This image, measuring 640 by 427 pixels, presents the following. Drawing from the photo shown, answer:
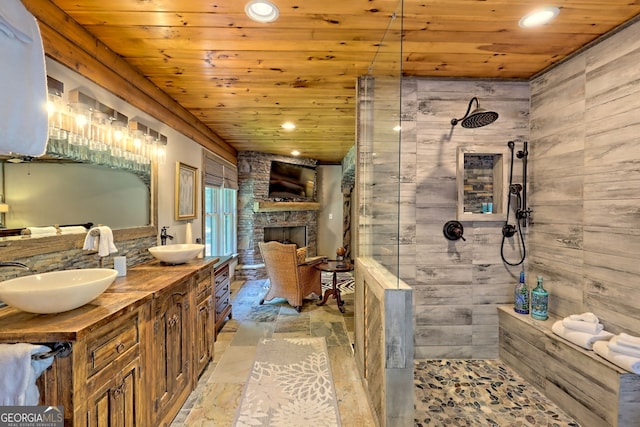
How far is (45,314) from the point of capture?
1.15 m

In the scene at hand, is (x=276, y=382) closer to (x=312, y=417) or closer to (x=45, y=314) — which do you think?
(x=312, y=417)

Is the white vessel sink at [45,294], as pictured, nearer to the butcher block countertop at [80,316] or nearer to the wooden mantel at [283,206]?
the butcher block countertop at [80,316]

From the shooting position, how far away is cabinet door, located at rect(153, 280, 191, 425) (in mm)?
1617

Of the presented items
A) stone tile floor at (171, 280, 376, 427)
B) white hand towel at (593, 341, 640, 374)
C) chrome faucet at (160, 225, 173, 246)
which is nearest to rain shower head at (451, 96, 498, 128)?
white hand towel at (593, 341, 640, 374)

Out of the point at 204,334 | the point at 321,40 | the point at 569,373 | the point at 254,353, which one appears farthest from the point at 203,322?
the point at 569,373

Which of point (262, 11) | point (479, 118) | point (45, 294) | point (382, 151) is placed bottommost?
point (45, 294)

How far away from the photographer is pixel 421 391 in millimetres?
2102

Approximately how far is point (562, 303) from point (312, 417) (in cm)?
199

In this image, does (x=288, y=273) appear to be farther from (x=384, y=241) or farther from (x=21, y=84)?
(x=21, y=84)

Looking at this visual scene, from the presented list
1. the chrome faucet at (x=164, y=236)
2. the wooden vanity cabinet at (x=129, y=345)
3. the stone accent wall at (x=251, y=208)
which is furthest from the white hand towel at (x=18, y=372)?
the stone accent wall at (x=251, y=208)

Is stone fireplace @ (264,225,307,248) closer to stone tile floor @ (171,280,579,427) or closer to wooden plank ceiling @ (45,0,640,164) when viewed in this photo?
stone tile floor @ (171,280,579,427)

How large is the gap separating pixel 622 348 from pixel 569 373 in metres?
0.39

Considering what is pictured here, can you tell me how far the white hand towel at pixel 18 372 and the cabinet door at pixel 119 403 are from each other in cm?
21

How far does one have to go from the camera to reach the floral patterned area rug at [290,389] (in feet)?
6.05
